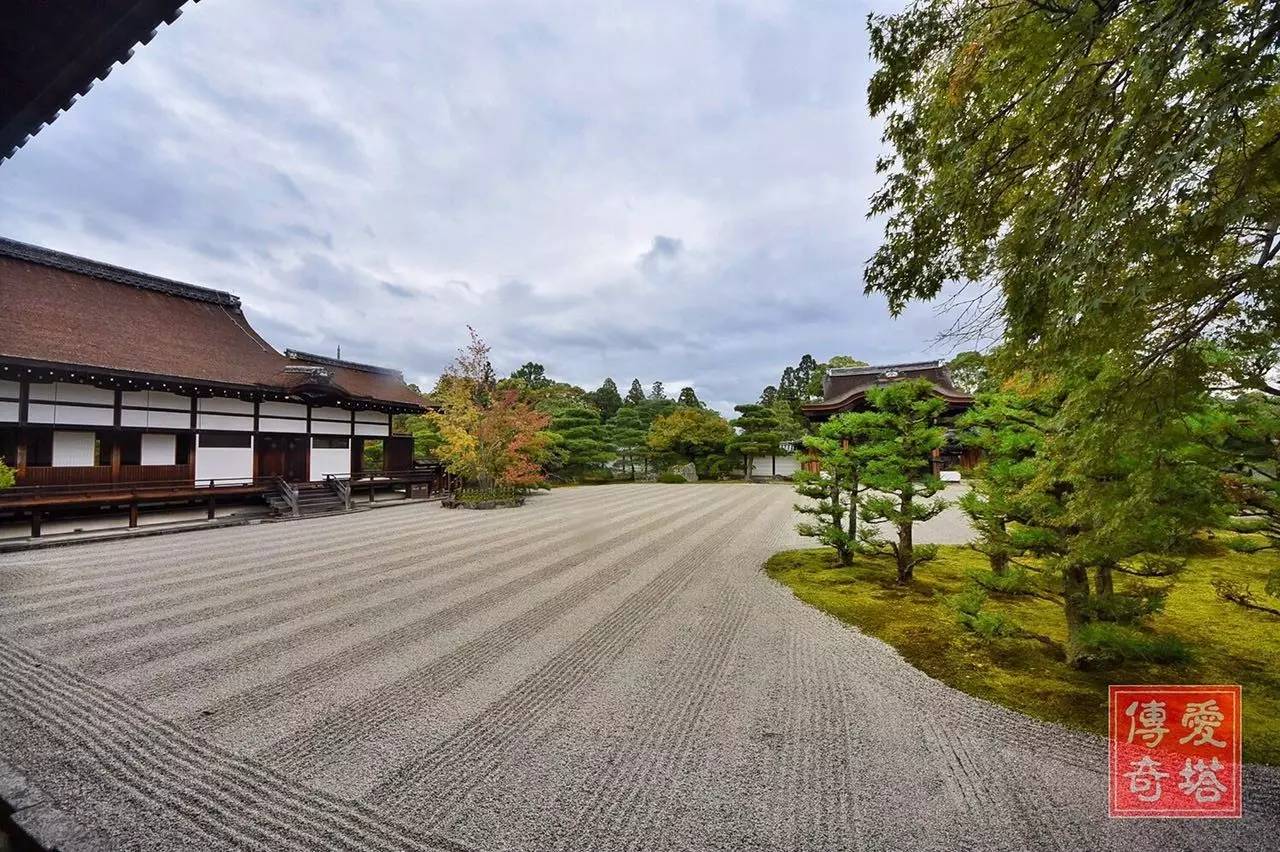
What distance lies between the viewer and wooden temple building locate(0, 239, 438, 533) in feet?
30.8

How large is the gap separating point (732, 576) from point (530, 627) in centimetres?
316

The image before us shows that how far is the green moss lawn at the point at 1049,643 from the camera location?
120 inches

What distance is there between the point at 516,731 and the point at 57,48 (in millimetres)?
3531

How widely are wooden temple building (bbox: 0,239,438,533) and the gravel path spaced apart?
6.62 metres

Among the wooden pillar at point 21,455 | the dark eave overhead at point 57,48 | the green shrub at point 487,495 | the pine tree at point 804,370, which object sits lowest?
the green shrub at point 487,495

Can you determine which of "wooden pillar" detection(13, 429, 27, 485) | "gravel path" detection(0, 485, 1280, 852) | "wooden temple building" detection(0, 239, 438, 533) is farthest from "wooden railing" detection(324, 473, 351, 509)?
"gravel path" detection(0, 485, 1280, 852)

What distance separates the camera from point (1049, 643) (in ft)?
12.4

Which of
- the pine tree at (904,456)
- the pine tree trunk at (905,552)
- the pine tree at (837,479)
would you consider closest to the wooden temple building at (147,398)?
the pine tree at (837,479)

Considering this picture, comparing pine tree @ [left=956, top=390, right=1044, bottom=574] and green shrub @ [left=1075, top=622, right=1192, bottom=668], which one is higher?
pine tree @ [left=956, top=390, right=1044, bottom=574]

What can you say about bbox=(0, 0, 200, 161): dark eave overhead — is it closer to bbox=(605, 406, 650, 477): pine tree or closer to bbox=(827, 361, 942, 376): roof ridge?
bbox=(827, 361, 942, 376): roof ridge

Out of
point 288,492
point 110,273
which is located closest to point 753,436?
point 288,492

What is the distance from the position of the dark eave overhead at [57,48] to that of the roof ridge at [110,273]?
52.3 feet

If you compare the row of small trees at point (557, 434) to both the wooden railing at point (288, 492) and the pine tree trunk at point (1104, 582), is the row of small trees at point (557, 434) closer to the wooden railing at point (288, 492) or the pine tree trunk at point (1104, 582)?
the wooden railing at point (288, 492)

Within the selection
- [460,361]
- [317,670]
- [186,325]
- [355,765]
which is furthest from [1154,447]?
[186,325]
